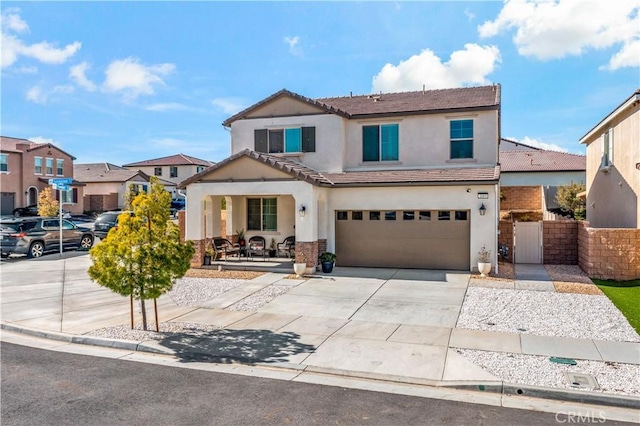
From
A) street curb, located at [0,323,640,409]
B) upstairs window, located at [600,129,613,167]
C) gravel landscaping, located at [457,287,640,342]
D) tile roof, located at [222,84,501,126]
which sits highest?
tile roof, located at [222,84,501,126]

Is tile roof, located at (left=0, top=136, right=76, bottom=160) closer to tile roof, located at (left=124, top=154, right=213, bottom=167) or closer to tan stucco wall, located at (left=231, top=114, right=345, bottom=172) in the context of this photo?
tile roof, located at (left=124, top=154, right=213, bottom=167)

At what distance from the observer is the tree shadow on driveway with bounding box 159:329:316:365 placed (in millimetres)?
8109

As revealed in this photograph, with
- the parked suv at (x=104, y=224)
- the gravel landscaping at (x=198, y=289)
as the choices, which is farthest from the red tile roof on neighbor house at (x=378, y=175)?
the parked suv at (x=104, y=224)

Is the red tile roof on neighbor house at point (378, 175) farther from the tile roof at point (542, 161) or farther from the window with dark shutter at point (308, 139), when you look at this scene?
the tile roof at point (542, 161)

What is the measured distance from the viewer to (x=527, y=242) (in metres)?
18.6

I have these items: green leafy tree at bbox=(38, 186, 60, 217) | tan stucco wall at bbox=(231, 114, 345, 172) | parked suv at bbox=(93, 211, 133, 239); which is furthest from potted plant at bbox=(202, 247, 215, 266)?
green leafy tree at bbox=(38, 186, 60, 217)

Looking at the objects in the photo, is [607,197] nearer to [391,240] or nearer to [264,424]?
[391,240]

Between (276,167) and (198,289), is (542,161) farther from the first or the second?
(198,289)

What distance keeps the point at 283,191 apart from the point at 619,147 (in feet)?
43.1

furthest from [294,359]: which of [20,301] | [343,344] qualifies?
[20,301]

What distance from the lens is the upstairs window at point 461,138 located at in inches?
722

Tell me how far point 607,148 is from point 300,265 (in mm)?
14129

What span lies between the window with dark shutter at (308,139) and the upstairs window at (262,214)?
286cm

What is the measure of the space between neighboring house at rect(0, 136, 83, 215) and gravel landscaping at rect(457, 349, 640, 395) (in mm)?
47204
